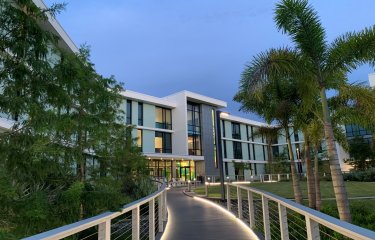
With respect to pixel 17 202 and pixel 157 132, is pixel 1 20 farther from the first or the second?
pixel 157 132

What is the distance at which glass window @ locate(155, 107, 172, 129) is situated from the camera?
44.1 m

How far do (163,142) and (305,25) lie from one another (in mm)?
35678

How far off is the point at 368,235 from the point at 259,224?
685 cm

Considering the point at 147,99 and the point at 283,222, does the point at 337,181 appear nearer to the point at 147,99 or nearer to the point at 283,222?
the point at 283,222

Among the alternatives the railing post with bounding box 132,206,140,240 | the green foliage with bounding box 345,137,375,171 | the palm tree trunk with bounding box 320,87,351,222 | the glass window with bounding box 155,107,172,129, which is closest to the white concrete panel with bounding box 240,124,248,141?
the glass window with bounding box 155,107,172,129

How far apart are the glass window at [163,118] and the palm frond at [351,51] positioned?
115 ft

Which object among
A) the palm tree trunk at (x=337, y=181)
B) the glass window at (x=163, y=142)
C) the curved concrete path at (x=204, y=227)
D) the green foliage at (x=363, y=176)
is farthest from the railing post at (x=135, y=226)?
the glass window at (x=163, y=142)

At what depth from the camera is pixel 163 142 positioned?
43.8 metres

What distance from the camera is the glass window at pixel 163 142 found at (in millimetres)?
43156

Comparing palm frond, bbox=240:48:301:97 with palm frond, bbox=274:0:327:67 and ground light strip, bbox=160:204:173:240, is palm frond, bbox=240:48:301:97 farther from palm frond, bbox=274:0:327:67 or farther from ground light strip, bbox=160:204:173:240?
ground light strip, bbox=160:204:173:240

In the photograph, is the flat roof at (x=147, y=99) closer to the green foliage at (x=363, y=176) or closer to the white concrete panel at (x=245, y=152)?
the white concrete panel at (x=245, y=152)

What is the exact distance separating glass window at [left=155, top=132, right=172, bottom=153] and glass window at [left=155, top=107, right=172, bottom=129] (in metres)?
1.04

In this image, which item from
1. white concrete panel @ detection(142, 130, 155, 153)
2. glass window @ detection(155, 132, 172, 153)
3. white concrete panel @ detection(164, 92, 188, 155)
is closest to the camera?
white concrete panel @ detection(142, 130, 155, 153)

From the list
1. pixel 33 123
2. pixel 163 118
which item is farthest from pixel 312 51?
pixel 163 118
